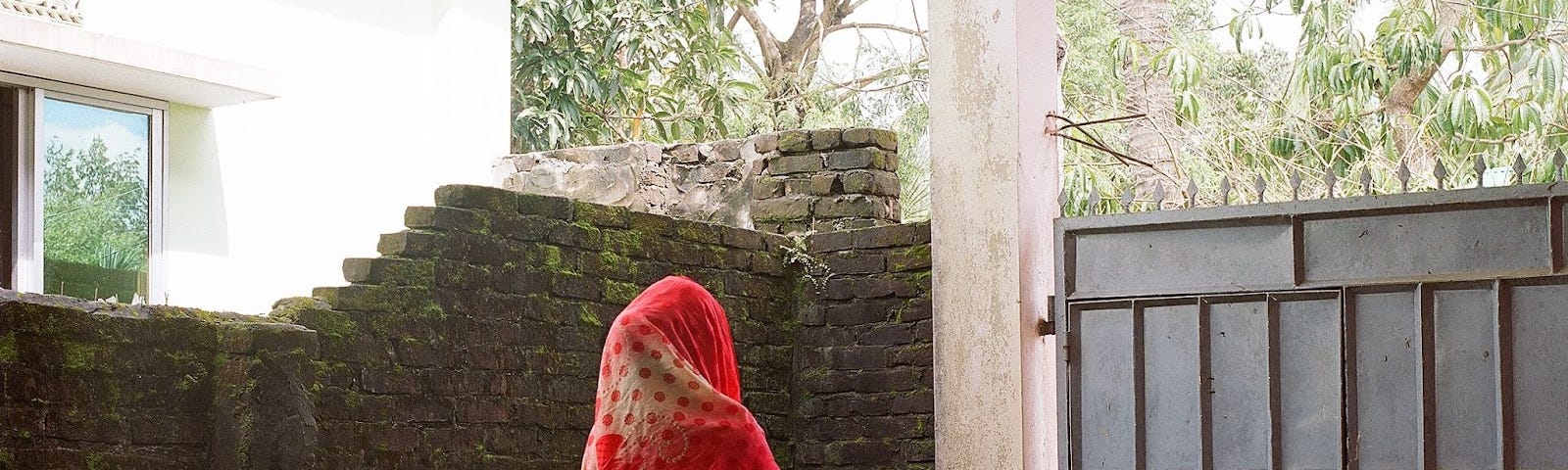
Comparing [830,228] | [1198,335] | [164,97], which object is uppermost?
[164,97]

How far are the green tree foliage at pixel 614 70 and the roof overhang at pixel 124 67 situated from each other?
2.32 metres

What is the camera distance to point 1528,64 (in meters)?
6.80

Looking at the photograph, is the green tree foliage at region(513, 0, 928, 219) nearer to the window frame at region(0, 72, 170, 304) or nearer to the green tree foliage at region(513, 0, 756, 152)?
the green tree foliage at region(513, 0, 756, 152)

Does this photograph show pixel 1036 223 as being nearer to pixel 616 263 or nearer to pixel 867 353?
pixel 867 353

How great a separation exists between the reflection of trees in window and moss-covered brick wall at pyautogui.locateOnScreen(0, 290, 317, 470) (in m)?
3.12

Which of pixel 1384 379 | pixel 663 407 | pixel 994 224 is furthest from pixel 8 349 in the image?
pixel 1384 379

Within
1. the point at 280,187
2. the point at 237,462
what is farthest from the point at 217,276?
the point at 237,462

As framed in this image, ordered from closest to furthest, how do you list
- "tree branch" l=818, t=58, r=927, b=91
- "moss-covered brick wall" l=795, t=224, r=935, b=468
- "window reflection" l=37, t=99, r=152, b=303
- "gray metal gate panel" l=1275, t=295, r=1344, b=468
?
"gray metal gate panel" l=1275, t=295, r=1344, b=468
"moss-covered brick wall" l=795, t=224, r=935, b=468
"window reflection" l=37, t=99, r=152, b=303
"tree branch" l=818, t=58, r=927, b=91

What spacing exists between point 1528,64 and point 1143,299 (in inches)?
122

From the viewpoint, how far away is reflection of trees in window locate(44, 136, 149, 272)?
6.28m

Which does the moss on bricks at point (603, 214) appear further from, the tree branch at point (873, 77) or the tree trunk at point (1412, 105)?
the tree branch at point (873, 77)

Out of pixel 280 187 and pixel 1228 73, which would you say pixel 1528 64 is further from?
pixel 280 187

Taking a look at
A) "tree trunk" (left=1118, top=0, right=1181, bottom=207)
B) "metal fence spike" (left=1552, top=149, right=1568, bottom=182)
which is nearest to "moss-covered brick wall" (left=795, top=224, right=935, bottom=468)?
"metal fence spike" (left=1552, top=149, right=1568, bottom=182)

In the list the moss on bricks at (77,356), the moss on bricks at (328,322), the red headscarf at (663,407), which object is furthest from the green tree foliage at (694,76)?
the red headscarf at (663,407)
